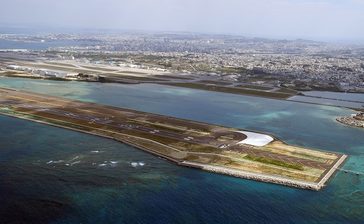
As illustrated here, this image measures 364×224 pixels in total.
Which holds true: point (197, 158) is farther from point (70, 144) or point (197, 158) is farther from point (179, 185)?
point (70, 144)

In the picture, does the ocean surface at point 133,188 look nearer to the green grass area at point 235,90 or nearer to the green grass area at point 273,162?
the green grass area at point 273,162

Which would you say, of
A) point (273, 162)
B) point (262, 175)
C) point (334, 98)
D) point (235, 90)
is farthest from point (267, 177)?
point (334, 98)

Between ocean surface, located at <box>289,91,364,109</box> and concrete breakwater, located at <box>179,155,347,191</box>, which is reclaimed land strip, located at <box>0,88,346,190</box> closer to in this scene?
concrete breakwater, located at <box>179,155,347,191</box>

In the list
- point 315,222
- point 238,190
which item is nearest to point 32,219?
point 238,190

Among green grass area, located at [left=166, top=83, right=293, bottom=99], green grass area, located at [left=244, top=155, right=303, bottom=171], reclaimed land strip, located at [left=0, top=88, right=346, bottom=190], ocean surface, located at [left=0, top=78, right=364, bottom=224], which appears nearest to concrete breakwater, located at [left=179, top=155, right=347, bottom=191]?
reclaimed land strip, located at [left=0, top=88, right=346, bottom=190]

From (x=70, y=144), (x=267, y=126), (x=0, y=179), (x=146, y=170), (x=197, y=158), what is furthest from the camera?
(x=267, y=126)
